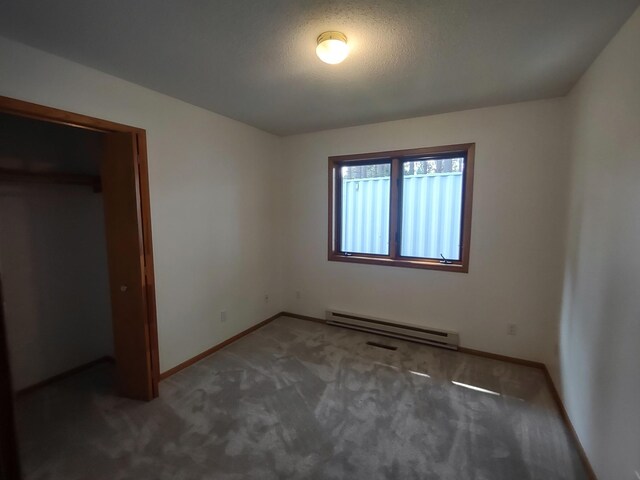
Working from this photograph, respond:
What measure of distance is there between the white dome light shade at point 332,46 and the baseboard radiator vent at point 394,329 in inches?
109

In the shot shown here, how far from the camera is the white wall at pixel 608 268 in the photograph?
1.37 meters

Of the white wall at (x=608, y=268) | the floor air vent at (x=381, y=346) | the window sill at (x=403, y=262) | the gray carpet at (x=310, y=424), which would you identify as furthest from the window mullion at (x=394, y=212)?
the white wall at (x=608, y=268)

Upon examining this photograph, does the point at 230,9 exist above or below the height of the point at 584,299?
above

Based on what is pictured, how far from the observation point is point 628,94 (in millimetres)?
1478

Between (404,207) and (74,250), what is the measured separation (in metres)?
3.45

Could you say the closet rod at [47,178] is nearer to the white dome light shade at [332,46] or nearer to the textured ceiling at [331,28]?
the textured ceiling at [331,28]

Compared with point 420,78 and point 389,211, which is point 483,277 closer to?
point 389,211

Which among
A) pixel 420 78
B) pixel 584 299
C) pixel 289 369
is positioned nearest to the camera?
pixel 584 299

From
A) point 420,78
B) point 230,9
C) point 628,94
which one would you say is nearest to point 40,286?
point 230,9

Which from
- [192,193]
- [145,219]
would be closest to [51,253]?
[145,219]

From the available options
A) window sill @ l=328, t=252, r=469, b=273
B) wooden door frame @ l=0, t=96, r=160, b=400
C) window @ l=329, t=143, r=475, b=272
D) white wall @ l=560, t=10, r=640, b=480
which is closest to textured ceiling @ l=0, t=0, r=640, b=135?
white wall @ l=560, t=10, r=640, b=480

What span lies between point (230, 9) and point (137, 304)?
212 centimetres

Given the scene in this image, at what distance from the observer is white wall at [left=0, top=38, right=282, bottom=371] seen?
1.94 meters

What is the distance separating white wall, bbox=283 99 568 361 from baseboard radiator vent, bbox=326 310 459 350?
9cm
